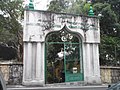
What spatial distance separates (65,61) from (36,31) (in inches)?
113

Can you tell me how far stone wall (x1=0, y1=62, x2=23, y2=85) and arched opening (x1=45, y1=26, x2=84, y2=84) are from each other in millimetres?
1837

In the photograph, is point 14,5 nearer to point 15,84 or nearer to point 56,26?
point 56,26

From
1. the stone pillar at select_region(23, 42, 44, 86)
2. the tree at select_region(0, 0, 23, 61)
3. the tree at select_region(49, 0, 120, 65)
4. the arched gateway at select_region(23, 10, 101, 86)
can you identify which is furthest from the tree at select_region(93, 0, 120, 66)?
the tree at select_region(0, 0, 23, 61)

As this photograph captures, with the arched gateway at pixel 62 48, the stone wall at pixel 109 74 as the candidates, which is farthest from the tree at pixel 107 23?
the arched gateway at pixel 62 48

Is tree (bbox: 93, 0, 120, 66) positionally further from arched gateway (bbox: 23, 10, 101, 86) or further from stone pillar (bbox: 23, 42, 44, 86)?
stone pillar (bbox: 23, 42, 44, 86)

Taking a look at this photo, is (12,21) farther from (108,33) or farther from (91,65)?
(91,65)

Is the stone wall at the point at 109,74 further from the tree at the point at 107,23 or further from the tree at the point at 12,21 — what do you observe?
the tree at the point at 12,21

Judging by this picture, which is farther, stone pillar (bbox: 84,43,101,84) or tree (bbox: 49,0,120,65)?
tree (bbox: 49,0,120,65)

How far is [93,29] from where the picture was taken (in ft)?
54.1

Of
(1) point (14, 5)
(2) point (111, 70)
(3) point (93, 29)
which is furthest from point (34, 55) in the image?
(1) point (14, 5)

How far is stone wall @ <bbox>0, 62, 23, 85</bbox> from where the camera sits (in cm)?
1460

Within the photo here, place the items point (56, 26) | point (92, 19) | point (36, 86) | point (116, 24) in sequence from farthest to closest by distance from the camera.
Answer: point (116, 24)
point (92, 19)
point (56, 26)
point (36, 86)

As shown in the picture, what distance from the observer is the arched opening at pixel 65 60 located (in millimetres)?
15531

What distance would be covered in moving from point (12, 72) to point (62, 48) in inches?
167
